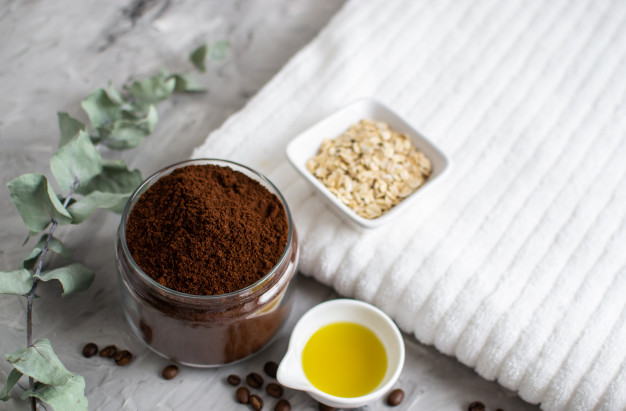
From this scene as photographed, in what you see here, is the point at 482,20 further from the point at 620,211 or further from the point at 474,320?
the point at 474,320

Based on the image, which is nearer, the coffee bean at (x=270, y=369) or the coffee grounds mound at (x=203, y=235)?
the coffee grounds mound at (x=203, y=235)

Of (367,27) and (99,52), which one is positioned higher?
(367,27)

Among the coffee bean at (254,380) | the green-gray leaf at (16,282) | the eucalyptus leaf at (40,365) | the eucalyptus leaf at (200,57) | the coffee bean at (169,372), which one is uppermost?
the eucalyptus leaf at (200,57)

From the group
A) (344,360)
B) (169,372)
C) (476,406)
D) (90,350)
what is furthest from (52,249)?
(476,406)

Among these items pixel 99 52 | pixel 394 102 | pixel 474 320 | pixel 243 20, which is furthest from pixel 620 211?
pixel 99 52

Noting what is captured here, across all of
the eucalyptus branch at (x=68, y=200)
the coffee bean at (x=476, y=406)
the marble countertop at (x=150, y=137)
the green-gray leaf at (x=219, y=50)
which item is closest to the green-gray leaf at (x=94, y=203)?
the eucalyptus branch at (x=68, y=200)

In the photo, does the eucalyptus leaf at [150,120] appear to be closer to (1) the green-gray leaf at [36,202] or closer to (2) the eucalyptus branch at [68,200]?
(2) the eucalyptus branch at [68,200]
